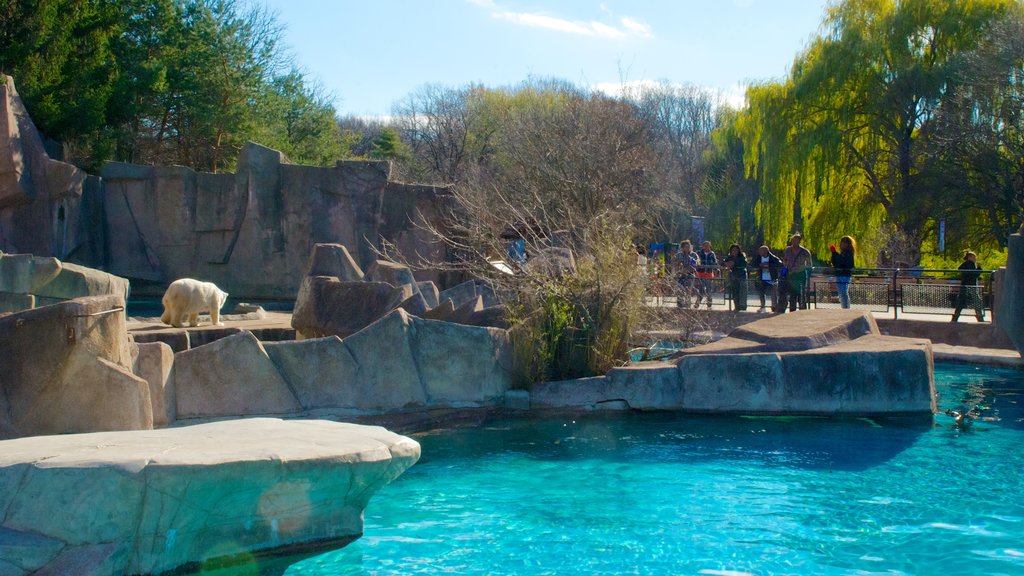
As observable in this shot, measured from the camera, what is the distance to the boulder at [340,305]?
9086 millimetres

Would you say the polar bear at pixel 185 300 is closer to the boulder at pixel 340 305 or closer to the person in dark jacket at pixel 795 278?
the boulder at pixel 340 305

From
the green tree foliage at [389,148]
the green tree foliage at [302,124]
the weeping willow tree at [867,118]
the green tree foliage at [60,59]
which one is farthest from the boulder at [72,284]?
the green tree foliage at [389,148]

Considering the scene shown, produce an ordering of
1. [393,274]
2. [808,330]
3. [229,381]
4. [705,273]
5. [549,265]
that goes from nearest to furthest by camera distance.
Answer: [229,381], [808,330], [549,265], [393,274], [705,273]

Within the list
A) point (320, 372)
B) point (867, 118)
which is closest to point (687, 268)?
point (320, 372)

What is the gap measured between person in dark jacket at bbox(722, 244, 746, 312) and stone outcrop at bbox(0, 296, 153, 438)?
34.3 feet

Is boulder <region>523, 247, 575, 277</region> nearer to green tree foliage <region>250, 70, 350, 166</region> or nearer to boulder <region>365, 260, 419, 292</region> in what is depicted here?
boulder <region>365, 260, 419, 292</region>

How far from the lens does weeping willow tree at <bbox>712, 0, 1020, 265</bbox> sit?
22.7m

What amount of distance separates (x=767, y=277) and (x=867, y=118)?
11.5m

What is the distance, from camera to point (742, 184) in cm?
3681

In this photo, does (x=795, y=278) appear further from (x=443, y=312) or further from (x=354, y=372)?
(x=354, y=372)

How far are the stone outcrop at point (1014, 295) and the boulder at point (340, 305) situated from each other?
6.52 m

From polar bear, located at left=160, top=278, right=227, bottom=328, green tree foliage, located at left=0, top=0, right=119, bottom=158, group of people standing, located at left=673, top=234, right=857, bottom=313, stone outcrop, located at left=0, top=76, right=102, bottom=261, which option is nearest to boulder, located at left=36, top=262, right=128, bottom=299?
polar bear, located at left=160, top=278, right=227, bottom=328

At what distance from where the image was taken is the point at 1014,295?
1009 centimetres

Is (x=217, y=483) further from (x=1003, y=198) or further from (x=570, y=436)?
(x=1003, y=198)
